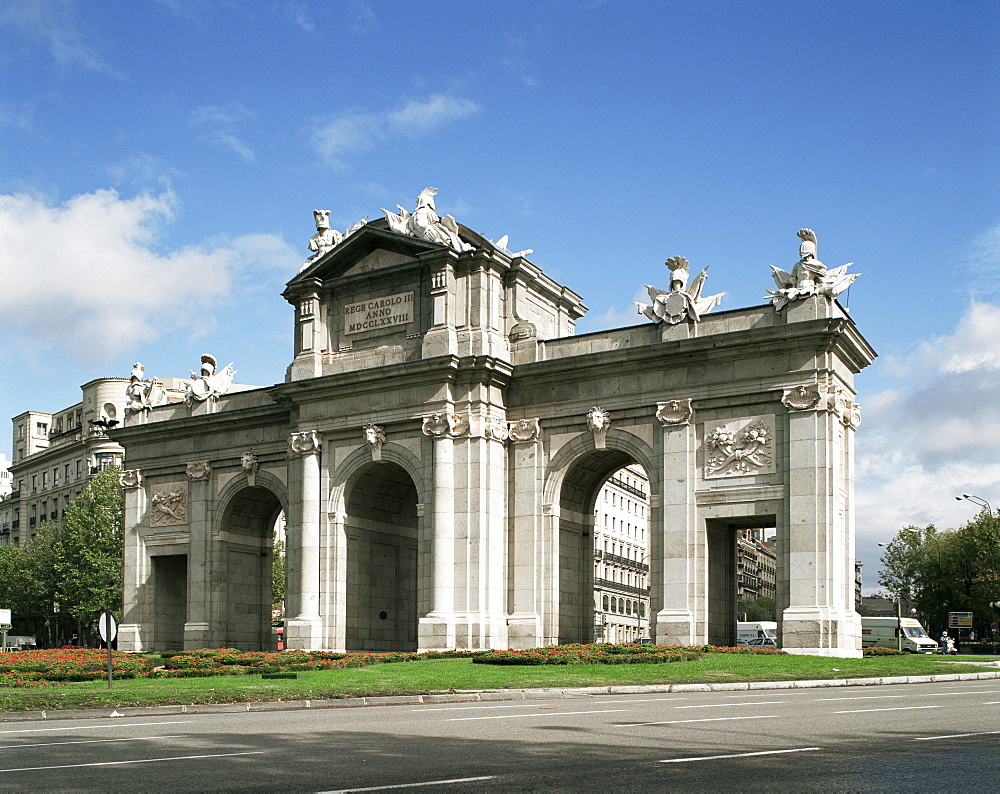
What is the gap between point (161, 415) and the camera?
60.4 meters

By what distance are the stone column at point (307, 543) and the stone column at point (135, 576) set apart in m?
12.3

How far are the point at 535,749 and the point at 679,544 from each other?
95.5ft

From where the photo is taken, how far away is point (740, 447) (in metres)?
42.8

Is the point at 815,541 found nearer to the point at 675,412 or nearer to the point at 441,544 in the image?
the point at 675,412

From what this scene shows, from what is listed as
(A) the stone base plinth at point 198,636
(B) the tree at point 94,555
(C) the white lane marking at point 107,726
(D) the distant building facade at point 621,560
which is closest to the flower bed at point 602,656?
(C) the white lane marking at point 107,726

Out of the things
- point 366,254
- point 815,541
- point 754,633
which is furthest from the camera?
point 754,633

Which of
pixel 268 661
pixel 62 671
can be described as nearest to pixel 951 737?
pixel 62 671

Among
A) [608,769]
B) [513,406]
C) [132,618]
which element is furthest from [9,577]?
[608,769]

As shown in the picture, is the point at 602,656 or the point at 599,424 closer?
the point at 602,656

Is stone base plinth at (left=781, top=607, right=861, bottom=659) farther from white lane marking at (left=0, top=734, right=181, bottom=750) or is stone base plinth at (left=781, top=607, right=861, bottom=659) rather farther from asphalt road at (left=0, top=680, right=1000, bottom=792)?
white lane marking at (left=0, top=734, right=181, bottom=750)

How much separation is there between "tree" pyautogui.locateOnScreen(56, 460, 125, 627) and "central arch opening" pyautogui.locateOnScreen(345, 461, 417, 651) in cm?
3280

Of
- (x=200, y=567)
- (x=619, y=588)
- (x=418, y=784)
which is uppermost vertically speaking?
(x=200, y=567)

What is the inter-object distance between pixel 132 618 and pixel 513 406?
24.6 m

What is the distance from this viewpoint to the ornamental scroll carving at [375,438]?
158 ft
